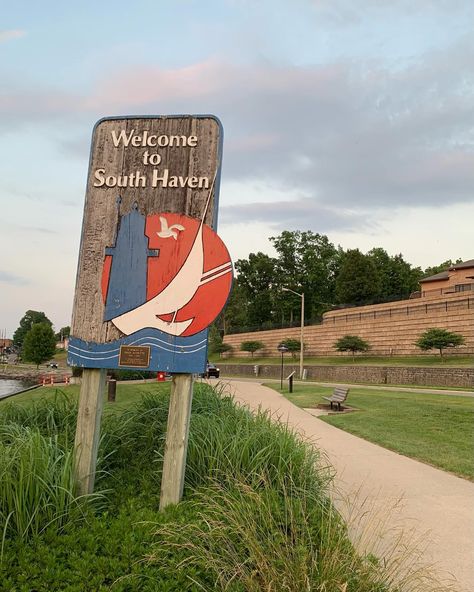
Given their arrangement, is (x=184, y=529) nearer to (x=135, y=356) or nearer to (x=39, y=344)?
(x=135, y=356)

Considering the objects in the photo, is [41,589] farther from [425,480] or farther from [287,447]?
[425,480]

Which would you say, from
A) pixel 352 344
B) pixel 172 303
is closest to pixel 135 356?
pixel 172 303

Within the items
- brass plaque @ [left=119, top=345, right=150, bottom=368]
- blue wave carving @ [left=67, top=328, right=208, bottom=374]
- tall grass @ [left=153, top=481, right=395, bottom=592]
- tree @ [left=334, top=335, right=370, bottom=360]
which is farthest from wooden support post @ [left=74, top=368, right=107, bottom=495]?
tree @ [left=334, top=335, right=370, bottom=360]

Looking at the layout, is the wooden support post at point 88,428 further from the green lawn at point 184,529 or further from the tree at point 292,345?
the tree at point 292,345

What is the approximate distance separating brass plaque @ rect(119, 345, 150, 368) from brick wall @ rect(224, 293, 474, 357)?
3924 centimetres

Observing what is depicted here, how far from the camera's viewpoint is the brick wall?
42.6 meters

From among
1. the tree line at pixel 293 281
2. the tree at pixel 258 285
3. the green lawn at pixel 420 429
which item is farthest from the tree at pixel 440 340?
the tree at pixel 258 285

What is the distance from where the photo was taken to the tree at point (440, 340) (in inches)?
1497

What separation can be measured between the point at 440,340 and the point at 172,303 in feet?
121

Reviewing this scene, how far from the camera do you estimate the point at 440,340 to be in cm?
3803

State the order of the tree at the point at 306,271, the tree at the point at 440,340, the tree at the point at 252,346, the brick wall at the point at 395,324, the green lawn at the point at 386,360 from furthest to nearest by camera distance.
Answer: the tree at the point at 306,271 < the tree at the point at 252,346 < the brick wall at the point at 395,324 < the green lawn at the point at 386,360 < the tree at the point at 440,340

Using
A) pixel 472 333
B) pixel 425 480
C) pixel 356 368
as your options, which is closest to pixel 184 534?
pixel 425 480

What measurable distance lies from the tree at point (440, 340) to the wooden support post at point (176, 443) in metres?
36.7

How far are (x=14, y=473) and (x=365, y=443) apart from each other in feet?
24.6
